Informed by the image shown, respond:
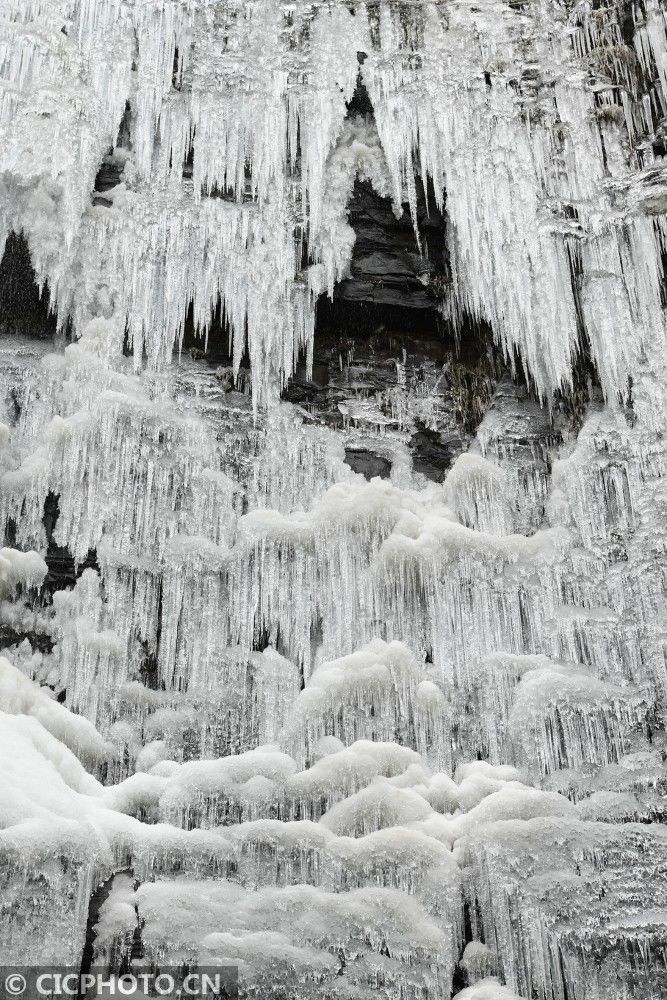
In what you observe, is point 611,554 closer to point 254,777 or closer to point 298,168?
point 254,777

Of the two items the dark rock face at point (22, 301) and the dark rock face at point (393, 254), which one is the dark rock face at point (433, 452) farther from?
the dark rock face at point (22, 301)

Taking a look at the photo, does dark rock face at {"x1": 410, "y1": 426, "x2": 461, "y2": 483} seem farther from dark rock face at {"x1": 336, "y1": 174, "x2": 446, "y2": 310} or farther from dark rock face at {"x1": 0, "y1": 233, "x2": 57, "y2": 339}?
dark rock face at {"x1": 0, "y1": 233, "x2": 57, "y2": 339}

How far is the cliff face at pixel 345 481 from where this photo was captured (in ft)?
22.4

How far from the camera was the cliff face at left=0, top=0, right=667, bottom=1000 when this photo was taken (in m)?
6.83

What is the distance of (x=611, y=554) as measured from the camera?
31.8ft

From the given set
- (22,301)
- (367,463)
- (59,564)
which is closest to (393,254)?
(367,463)

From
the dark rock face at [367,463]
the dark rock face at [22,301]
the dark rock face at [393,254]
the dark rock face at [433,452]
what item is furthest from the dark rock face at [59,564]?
the dark rock face at [393,254]

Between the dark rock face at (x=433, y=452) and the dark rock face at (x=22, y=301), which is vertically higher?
the dark rock face at (x=22, y=301)

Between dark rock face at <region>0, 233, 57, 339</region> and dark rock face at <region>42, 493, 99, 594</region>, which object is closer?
dark rock face at <region>42, 493, 99, 594</region>

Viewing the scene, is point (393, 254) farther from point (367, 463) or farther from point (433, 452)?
point (367, 463)

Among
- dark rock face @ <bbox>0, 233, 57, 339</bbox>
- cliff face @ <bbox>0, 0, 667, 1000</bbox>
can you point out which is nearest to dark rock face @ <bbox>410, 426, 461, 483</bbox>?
cliff face @ <bbox>0, 0, 667, 1000</bbox>

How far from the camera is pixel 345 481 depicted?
10.6 metres

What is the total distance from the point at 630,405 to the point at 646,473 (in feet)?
2.62

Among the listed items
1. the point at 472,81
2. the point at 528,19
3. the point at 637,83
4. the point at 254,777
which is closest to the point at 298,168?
the point at 472,81
